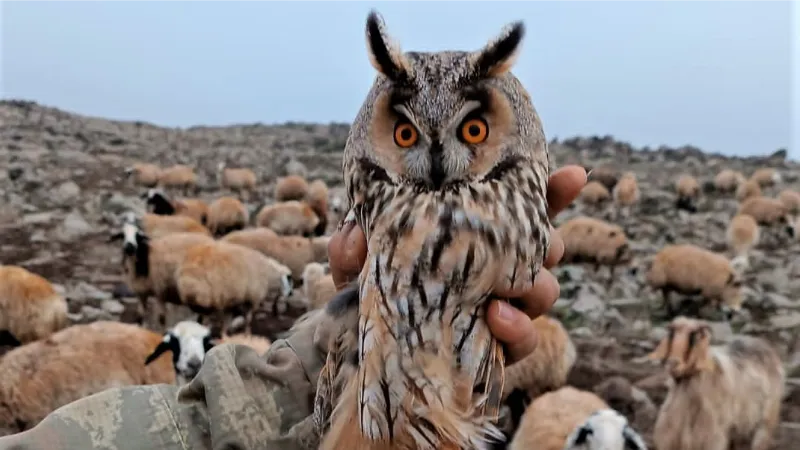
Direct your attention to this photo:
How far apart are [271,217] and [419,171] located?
623 inches

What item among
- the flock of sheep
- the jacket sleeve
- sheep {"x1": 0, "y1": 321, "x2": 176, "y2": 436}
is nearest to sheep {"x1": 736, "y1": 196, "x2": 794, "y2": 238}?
the flock of sheep

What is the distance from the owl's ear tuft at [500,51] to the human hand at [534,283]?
14.2 inches

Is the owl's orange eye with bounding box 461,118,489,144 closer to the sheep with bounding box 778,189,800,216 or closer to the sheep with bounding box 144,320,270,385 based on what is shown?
the sheep with bounding box 144,320,270,385

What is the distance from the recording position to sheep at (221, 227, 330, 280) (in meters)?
13.7

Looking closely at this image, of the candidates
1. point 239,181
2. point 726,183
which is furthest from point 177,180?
point 726,183

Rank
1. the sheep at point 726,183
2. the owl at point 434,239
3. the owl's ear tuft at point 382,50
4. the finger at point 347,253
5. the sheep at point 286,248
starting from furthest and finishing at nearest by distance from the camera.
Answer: the sheep at point 726,183
the sheep at point 286,248
the finger at point 347,253
the owl's ear tuft at point 382,50
the owl at point 434,239

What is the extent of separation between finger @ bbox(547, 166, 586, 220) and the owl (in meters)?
A: 0.10

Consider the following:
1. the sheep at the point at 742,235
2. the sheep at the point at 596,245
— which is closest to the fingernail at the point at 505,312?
the sheep at the point at 596,245

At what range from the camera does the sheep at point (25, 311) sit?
28.2 ft

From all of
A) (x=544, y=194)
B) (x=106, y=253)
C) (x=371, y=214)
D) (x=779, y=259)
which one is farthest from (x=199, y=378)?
(x=779, y=259)

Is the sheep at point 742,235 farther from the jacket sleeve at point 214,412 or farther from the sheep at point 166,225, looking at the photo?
the jacket sleeve at point 214,412

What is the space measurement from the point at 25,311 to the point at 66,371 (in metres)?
2.47

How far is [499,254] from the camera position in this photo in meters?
1.84

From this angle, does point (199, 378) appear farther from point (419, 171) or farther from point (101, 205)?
point (101, 205)
